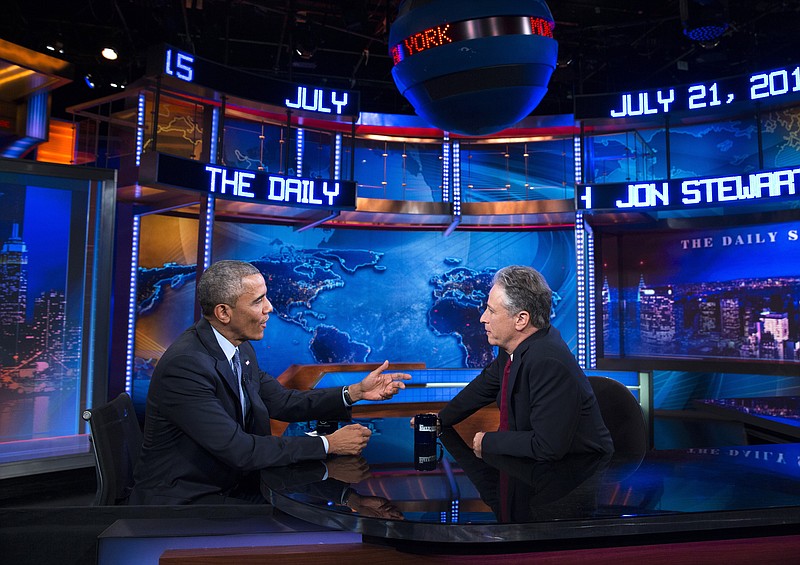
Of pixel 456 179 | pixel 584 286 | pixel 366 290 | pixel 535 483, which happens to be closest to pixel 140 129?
pixel 456 179

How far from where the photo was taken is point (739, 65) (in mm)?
9375

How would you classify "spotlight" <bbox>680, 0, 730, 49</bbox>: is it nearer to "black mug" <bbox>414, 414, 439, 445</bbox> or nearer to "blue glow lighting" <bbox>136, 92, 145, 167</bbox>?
"blue glow lighting" <bbox>136, 92, 145, 167</bbox>

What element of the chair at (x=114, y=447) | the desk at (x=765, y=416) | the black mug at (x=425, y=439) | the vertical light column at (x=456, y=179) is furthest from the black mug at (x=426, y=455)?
the vertical light column at (x=456, y=179)

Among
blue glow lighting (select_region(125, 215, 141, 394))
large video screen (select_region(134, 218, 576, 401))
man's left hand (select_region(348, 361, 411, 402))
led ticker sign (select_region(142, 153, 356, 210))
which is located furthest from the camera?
large video screen (select_region(134, 218, 576, 401))

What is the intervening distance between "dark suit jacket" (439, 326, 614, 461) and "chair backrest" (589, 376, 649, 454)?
13.5 inches

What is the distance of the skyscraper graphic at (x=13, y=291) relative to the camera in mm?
4340

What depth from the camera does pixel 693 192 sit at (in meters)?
6.09

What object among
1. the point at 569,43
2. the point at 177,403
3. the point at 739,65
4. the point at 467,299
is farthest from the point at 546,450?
the point at 739,65

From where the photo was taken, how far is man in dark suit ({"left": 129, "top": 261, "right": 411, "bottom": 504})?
5.84 ft

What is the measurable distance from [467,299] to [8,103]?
6.24m

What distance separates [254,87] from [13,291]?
121 inches

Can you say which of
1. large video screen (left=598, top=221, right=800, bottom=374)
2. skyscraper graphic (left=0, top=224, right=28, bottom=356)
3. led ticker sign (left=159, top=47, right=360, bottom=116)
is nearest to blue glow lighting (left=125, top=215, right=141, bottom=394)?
skyscraper graphic (left=0, top=224, right=28, bottom=356)

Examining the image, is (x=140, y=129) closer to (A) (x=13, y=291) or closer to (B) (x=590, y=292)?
(A) (x=13, y=291)

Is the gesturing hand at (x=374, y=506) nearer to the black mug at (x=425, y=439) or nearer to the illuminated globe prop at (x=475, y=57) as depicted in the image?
the black mug at (x=425, y=439)
